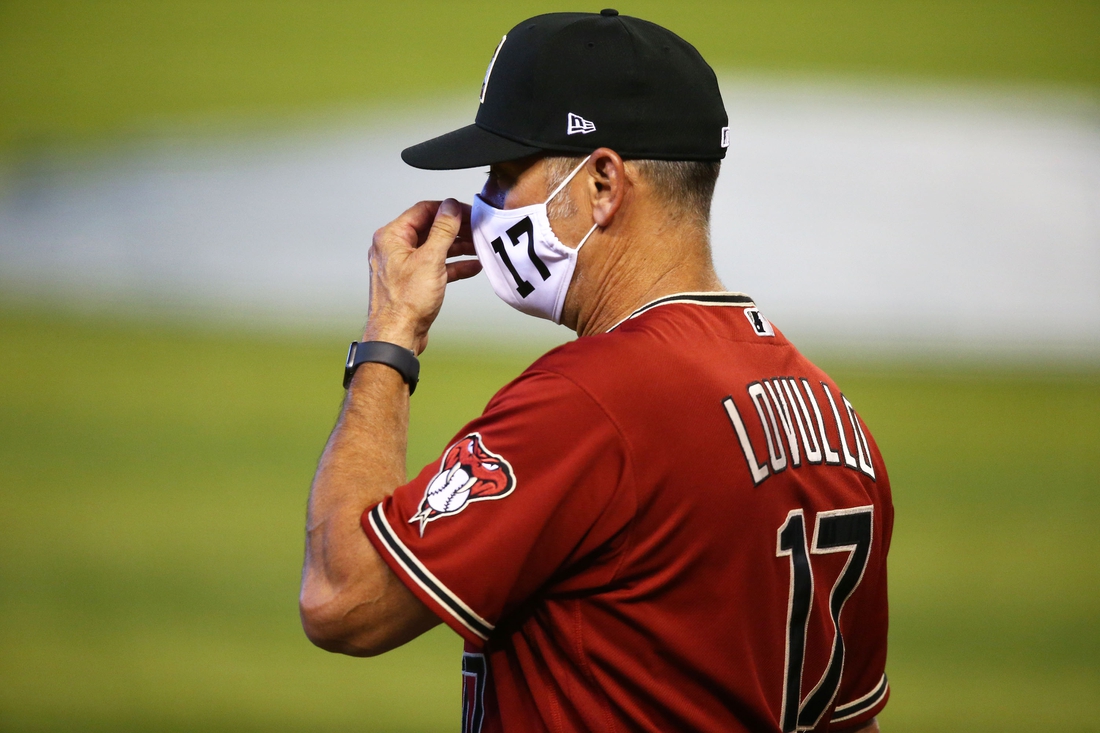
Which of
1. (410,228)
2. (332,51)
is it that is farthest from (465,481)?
(332,51)

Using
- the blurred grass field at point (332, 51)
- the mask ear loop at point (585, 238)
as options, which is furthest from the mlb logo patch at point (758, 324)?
the blurred grass field at point (332, 51)

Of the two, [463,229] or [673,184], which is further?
[463,229]

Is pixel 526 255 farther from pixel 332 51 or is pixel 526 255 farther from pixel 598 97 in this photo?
pixel 332 51

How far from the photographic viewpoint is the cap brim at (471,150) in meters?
1.39

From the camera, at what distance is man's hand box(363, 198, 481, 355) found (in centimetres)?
150

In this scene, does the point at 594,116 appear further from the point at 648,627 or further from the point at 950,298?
the point at 950,298

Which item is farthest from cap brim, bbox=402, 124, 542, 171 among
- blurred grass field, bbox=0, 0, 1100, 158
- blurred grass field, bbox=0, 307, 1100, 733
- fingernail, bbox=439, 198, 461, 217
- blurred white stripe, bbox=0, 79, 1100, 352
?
blurred grass field, bbox=0, 0, 1100, 158

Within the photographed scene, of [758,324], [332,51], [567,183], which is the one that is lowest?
[758,324]

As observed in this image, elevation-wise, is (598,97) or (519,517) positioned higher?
(598,97)

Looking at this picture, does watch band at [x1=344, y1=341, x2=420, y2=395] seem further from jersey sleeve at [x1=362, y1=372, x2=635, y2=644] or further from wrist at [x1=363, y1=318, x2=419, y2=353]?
jersey sleeve at [x1=362, y1=372, x2=635, y2=644]

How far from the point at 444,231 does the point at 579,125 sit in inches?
13.0

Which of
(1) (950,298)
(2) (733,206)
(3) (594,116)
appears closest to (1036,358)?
(1) (950,298)

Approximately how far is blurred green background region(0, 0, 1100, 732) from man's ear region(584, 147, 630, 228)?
2.58 m

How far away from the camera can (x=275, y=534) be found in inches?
161
